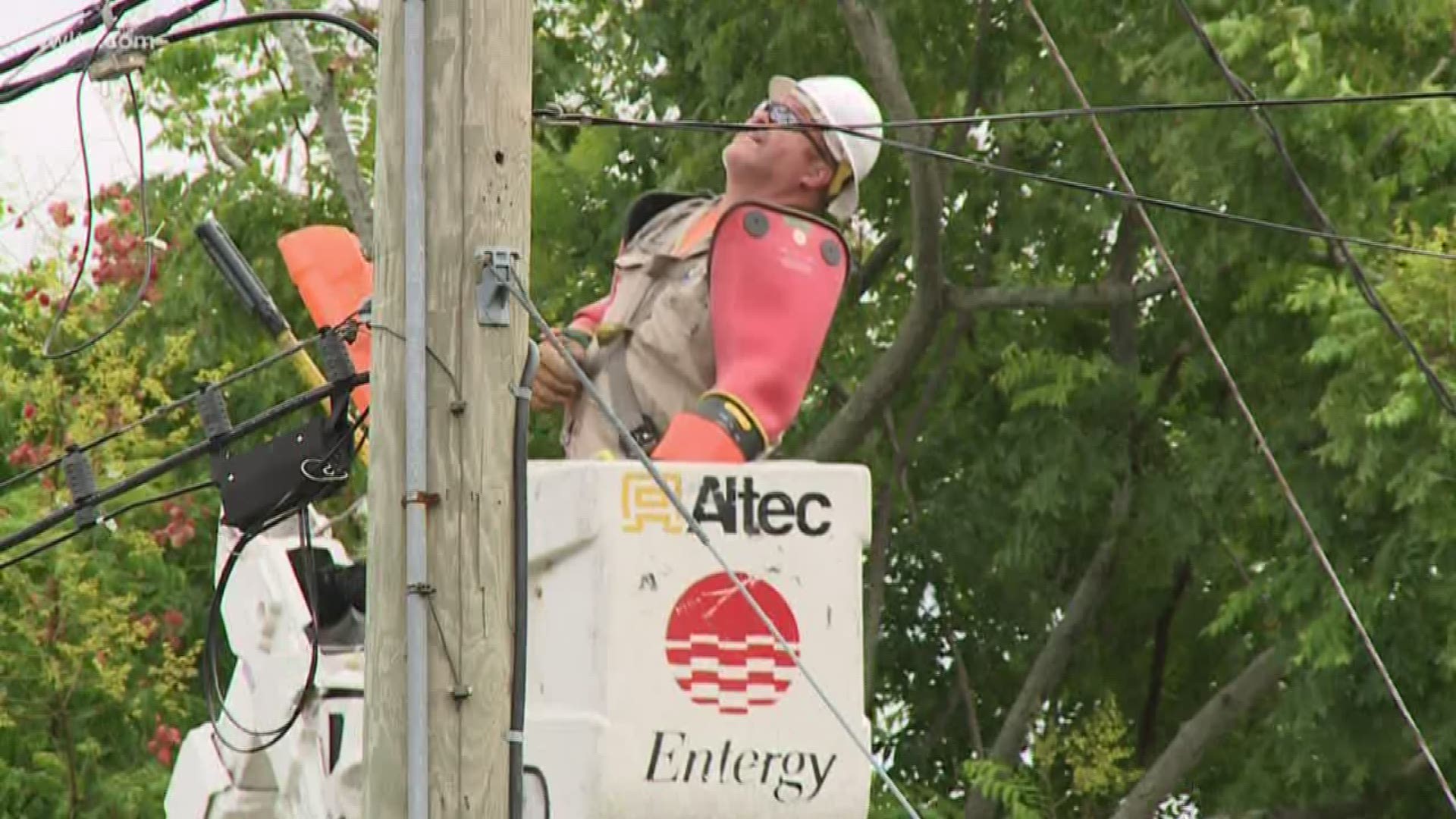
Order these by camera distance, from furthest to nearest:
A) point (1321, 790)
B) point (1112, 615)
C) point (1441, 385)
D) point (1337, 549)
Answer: point (1112, 615) → point (1321, 790) → point (1337, 549) → point (1441, 385)

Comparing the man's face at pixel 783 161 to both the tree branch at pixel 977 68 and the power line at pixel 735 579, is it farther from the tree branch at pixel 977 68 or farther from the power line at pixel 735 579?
the tree branch at pixel 977 68

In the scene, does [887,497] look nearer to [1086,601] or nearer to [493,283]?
[1086,601]

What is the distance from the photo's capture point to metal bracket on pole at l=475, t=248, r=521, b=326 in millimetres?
7215

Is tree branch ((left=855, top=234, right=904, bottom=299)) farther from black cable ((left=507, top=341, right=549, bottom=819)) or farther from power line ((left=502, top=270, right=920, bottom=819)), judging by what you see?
black cable ((left=507, top=341, right=549, bottom=819))

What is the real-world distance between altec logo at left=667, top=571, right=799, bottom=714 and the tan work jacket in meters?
1.62

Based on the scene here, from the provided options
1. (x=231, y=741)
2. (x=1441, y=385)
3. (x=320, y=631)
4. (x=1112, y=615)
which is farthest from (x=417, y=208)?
(x=1112, y=615)

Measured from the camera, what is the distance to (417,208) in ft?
23.7

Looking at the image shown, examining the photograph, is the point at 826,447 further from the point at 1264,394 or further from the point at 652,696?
the point at 652,696

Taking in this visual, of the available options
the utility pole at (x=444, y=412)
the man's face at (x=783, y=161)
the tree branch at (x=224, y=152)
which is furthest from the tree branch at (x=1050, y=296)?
the utility pole at (x=444, y=412)

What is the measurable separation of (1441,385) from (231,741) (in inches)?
206

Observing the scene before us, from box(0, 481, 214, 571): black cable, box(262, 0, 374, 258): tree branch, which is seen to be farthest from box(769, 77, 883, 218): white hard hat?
box(262, 0, 374, 258): tree branch

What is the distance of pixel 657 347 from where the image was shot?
9.41 m

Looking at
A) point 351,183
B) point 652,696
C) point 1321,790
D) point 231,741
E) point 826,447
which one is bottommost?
point 652,696

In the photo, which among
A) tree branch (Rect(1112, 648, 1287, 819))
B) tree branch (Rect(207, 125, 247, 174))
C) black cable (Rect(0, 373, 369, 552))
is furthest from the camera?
tree branch (Rect(207, 125, 247, 174))
